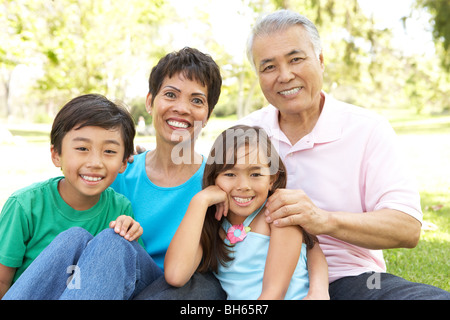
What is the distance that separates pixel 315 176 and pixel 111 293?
133 centimetres

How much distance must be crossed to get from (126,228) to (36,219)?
1.89ft

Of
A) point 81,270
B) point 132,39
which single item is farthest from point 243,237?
point 132,39

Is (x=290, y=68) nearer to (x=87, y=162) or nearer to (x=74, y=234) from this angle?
(x=87, y=162)

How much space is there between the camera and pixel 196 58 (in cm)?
290

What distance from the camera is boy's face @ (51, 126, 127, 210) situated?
2508mm

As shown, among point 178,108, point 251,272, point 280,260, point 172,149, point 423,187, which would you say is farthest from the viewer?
point 423,187

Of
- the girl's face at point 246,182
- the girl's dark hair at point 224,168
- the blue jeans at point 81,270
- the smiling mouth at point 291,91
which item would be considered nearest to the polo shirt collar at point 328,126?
the smiling mouth at point 291,91

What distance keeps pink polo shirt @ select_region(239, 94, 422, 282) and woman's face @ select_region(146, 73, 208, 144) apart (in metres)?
0.56

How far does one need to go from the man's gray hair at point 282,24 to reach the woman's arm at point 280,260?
120 cm

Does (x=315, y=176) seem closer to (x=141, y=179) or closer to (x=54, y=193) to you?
(x=141, y=179)

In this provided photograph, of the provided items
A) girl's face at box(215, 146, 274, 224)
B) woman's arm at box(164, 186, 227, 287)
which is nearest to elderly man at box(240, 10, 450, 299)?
girl's face at box(215, 146, 274, 224)

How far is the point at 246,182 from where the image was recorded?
2.36 meters

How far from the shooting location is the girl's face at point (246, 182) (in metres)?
2.36

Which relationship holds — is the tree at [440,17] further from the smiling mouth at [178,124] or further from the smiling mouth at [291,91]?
the smiling mouth at [178,124]
